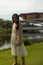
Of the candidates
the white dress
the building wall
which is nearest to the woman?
the white dress

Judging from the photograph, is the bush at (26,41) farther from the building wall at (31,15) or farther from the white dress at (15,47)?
the white dress at (15,47)

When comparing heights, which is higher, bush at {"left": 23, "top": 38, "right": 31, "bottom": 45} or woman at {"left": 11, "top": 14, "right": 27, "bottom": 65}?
woman at {"left": 11, "top": 14, "right": 27, "bottom": 65}

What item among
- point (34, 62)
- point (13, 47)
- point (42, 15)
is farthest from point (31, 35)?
point (13, 47)

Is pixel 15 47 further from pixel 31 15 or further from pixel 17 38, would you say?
pixel 31 15

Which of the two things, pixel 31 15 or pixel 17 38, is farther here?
pixel 31 15

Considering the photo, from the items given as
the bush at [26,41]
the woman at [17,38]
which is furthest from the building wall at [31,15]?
the woman at [17,38]

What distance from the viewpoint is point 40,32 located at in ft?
30.1

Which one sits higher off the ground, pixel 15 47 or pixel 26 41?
pixel 15 47

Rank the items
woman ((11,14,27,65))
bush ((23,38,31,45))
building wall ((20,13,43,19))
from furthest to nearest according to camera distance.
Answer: bush ((23,38,31,45))
building wall ((20,13,43,19))
woman ((11,14,27,65))

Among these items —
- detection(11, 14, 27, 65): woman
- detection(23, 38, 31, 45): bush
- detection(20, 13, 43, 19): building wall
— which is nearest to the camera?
detection(11, 14, 27, 65): woman

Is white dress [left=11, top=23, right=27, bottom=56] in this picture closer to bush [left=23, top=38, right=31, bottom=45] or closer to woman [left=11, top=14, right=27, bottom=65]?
woman [left=11, top=14, right=27, bottom=65]

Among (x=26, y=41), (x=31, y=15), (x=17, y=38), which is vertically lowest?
(x=26, y=41)

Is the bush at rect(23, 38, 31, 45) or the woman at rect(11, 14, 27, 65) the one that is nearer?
the woman at rect(11, 14, 27, 65)

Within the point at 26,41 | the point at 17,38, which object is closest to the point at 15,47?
the point at 17,38
